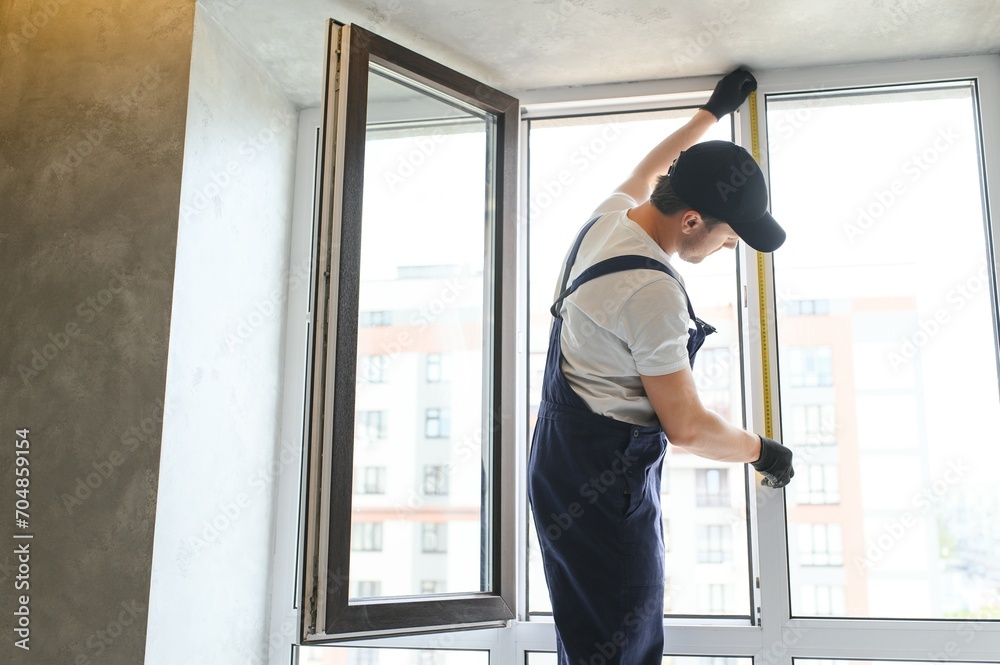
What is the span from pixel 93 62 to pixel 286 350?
3.10 ft

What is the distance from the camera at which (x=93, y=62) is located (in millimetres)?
1963

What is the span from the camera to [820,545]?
209 cm

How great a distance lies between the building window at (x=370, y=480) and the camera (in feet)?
6.31

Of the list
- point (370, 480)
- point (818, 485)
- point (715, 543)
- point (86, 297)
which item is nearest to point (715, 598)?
point (715, 543)

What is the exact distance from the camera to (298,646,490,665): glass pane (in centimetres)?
222

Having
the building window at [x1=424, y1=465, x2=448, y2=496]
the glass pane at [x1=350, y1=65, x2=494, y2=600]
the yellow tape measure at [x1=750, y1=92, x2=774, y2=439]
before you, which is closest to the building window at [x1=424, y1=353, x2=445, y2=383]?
the glass pane at [x1=350, y1=65, x2=494, y2=600]

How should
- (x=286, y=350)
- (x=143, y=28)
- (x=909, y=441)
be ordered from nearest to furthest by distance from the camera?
1. (x=143, y=28)
2. (x=909, y=441)
3. (x=286, y=350)

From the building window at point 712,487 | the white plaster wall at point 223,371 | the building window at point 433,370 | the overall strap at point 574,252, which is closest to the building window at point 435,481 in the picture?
the building window at point 433,370

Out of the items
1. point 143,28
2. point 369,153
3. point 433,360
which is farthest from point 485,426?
point 143,28

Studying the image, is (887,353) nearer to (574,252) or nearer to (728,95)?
(728,95)

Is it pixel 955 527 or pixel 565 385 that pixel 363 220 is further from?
pixel 955 527

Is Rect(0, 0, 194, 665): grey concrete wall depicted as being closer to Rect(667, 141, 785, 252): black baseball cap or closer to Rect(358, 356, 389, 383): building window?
Rect(358, 356, 389, 383): building window

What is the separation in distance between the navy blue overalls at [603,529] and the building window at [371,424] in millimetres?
519

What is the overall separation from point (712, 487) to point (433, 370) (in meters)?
0.89
